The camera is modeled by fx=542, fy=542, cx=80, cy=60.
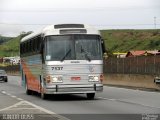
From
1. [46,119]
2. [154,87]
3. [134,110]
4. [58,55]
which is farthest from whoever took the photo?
[154,87]

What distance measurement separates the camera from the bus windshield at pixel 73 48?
22609mm

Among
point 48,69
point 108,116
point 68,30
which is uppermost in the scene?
point 68,30

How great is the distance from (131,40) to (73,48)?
4639 inches

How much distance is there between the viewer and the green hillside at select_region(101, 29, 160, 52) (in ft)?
399

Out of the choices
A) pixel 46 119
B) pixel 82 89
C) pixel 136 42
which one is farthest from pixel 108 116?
pixel 136 42

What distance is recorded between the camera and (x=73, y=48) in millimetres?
22656

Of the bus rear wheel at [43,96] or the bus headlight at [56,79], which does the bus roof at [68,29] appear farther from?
the bus rear wheel at [43,96]

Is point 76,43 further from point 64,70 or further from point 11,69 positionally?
point 11,69

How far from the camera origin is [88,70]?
2289 cm

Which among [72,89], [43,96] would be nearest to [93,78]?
[72,89]

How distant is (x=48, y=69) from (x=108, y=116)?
7.08 meters

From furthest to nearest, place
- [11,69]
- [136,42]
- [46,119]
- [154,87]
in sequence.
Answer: [136,42] → [11,69] → [154,87] → [46,119]

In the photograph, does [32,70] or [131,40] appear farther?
[131,40]

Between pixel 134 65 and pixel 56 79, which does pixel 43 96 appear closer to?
pixel 56 79
